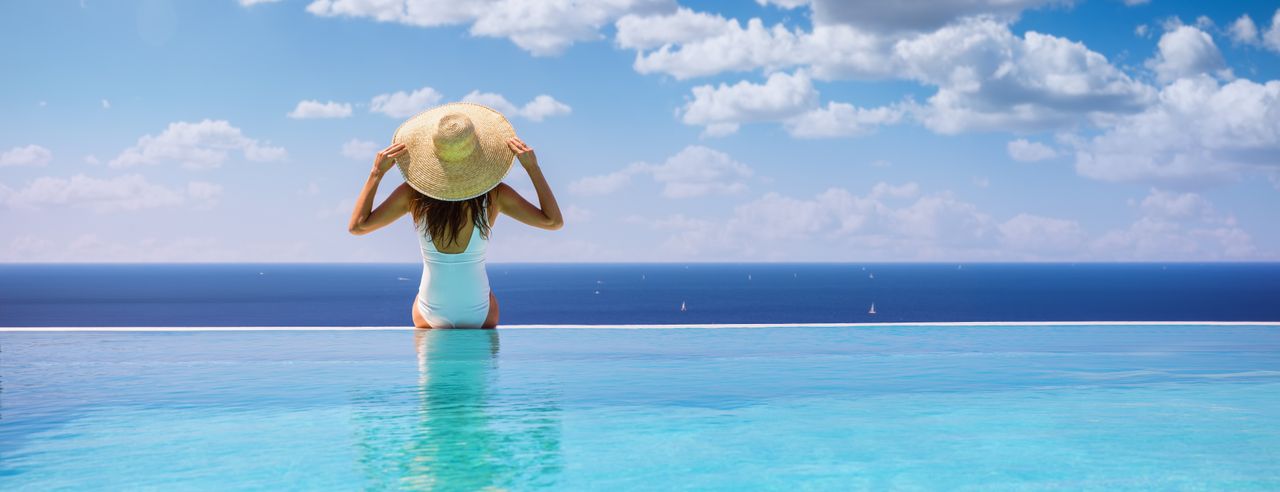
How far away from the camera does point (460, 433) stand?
3.84m

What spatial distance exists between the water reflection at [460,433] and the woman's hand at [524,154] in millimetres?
1194

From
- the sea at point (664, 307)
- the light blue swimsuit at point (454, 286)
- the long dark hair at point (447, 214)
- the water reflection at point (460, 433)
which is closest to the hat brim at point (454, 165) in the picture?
the long dark hair at point (447, 214)

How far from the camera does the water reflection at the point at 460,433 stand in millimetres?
3157

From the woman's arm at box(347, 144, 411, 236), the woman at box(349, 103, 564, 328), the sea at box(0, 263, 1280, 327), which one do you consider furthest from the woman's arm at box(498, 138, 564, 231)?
the sea at box(0, 263, 1280, 327)

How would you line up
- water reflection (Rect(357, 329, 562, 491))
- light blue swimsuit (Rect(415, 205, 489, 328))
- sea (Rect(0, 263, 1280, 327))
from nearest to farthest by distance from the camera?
water reflection (Rect(357, 329, 562, 491)), light blue swimsuit (Rect(415, 205, 489, 328)), sea (Rect(0, 263, 1280, 327))

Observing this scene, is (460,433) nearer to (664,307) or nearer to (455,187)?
(455,187)

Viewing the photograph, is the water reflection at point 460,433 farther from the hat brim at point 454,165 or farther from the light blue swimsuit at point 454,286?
the hat brim at point 454,165

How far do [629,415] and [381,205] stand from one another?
7.38 ft

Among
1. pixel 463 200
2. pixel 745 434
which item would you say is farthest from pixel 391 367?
pixel 745 434

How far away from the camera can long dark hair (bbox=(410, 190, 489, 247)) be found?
5738 mm

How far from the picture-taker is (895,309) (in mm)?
119250

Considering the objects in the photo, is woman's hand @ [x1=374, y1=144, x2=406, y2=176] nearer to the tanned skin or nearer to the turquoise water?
the tanned skin

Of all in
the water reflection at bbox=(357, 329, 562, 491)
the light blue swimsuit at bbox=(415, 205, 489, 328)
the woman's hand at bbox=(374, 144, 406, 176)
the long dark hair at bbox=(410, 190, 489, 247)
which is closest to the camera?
the water reflection at bbox=(357, 329, 562, 491)

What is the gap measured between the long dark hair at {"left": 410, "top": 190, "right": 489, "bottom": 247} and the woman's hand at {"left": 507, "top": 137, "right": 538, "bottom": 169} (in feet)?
1.23
